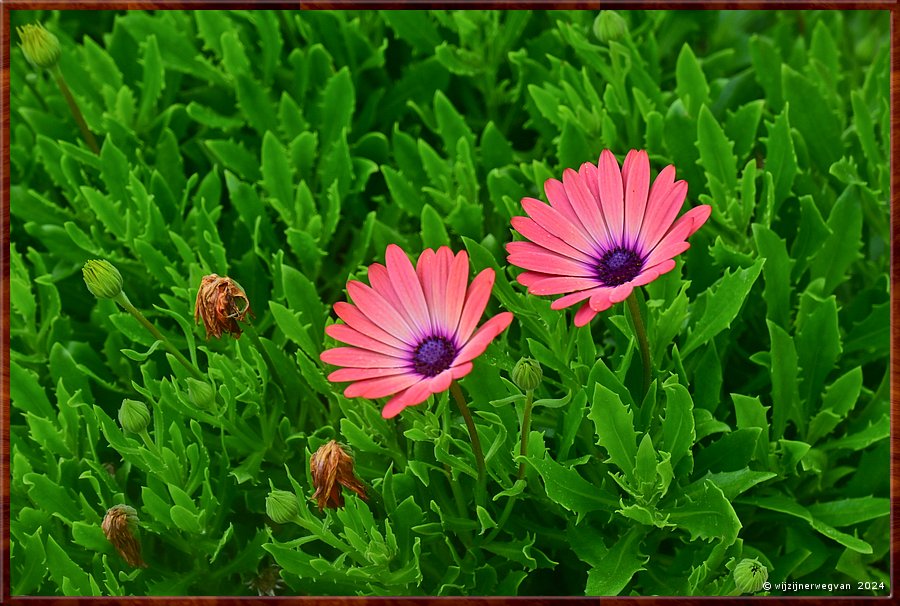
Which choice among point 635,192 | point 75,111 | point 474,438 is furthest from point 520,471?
point 75,111

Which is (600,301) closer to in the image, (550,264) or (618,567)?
(550,264)

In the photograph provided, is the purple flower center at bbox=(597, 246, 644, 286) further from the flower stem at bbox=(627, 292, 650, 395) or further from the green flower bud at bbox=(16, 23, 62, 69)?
the green flower bud at bbox=(16, 23, 62, 69)

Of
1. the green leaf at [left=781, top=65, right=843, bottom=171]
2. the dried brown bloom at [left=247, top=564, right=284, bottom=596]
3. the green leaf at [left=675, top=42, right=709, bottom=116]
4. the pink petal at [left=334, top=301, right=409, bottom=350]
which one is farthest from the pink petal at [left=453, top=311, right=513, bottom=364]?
the green leaf at [left=781, top=65, right=843, bottom=171]

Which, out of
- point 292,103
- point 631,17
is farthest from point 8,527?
point 631,17

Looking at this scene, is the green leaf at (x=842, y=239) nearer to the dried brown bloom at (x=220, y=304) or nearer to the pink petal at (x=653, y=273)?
the pink petal at (x=653, y=273)

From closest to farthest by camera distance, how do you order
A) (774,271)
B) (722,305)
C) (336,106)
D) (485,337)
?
(485,337) → (722,305) → (774,271) → (336,106)

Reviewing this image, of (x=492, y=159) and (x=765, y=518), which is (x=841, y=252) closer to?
(x=765, y=518)

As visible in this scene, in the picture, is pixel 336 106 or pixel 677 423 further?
pixel 336 106
